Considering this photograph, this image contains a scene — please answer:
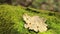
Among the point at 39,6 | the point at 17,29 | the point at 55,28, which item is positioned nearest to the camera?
the point at 17,29

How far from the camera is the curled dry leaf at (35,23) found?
125 centimetres

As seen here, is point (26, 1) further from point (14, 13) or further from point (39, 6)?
point (14, 13)

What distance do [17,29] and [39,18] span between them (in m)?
0.28

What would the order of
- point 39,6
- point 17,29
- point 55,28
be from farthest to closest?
point 39,6, point 55,28, point 17,29

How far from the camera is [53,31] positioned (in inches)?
50.6

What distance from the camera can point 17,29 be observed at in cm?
123

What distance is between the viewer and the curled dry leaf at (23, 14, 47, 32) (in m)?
1.25

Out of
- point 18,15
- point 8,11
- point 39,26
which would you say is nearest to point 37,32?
point 39,26

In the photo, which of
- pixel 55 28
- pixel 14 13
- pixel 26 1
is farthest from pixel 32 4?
pixel 55 28

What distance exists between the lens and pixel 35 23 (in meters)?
1.30

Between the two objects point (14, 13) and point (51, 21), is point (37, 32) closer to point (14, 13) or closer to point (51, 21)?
point (51, 21)

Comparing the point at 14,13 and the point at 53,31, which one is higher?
the point at 14,13

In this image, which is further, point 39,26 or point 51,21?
point 51,21

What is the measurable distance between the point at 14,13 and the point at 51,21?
16.4 inches
